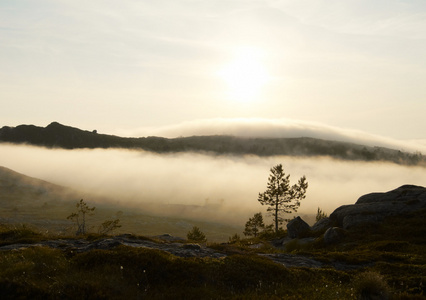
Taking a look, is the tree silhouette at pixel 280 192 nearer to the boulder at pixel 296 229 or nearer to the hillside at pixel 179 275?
the boulder at pixel 296 229

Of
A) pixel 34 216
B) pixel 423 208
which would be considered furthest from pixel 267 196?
pixel 34 216

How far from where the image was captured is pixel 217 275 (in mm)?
16016

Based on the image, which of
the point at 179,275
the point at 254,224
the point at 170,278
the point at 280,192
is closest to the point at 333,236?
the point at 179,275

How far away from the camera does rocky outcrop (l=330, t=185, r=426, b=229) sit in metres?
45.7

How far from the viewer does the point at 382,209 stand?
47.4 m

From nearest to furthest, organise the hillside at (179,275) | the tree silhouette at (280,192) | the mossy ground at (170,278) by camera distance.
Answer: the mossy ground at (170,278)
the hillside at (179,275)
the tree silhouette at (280,192)

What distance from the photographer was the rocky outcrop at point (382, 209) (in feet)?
150

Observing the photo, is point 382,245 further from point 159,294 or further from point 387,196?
point 159,294

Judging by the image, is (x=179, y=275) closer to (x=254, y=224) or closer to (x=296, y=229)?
(x=296, y=229)

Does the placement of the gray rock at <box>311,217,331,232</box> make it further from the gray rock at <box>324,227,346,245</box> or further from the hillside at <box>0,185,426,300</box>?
the hillside at <box>0,185,426,300</box>

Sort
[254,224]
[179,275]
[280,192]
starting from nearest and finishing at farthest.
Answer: [179,275], [280,192], [254,224]

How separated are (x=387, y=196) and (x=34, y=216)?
664 ft

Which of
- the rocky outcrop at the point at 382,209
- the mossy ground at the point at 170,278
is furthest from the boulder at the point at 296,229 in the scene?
the mossy ground at the point at 170,278

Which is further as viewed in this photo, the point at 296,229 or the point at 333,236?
the point at 296,229
